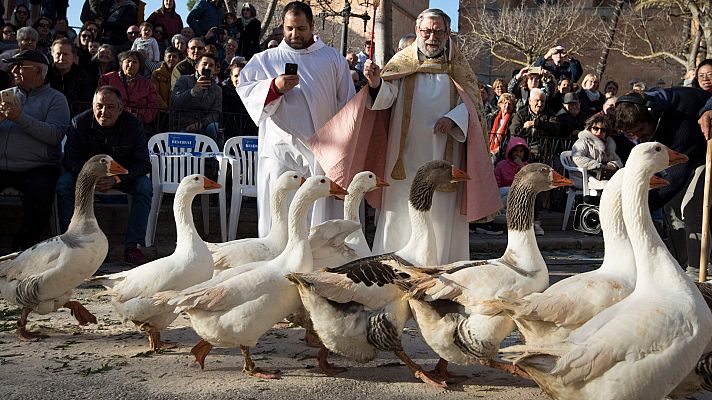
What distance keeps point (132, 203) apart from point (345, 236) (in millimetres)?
3906

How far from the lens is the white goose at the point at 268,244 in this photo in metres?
6.04

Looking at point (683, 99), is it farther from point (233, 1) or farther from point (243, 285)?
point (233, 1)

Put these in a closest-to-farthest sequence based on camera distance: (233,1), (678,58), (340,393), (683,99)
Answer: (340,393), (683,99), (233,1), (678,58)

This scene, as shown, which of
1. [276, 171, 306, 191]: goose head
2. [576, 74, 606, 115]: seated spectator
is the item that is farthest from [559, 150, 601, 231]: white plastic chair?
[276, 171, 306, 191]: goose head

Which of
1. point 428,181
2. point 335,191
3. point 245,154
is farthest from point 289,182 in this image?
point 245,154

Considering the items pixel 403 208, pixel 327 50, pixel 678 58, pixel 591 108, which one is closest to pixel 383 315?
pixel 403 208

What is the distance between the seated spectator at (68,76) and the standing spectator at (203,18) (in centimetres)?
379

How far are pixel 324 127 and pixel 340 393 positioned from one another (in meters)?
2.89

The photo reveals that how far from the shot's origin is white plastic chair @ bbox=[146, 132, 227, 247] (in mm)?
9867

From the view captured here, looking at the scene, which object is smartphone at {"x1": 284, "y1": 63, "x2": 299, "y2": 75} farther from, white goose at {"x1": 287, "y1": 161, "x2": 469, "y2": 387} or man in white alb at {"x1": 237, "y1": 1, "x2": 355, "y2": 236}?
white goose at {"x1": 287, "y1": 161, "x2": 469, "y2": 387}

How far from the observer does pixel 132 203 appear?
9.30 m

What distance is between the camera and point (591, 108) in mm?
14047

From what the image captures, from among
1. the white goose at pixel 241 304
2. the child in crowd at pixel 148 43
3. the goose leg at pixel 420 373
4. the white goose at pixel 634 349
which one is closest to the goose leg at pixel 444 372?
the goose leg at pixel 420 373

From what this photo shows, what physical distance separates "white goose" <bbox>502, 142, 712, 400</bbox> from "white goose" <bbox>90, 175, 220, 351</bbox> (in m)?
2.36
